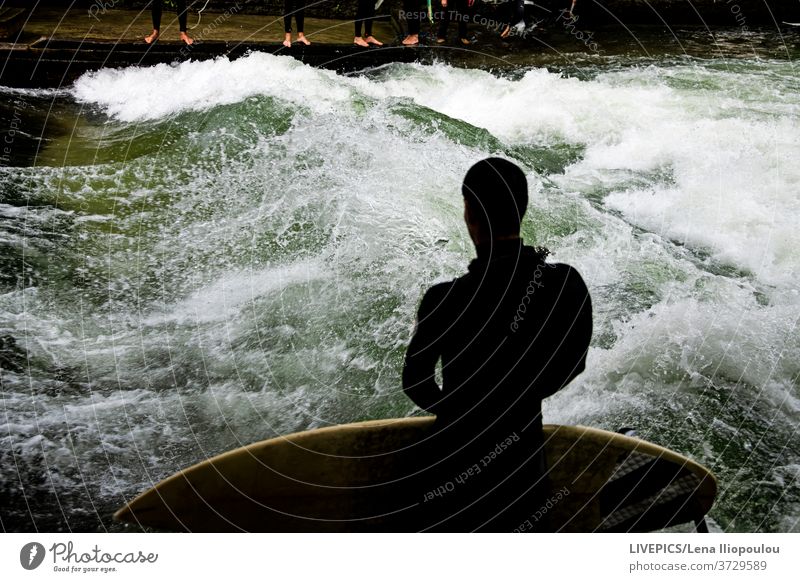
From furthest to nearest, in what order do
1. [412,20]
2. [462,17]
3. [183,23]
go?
[462,17], [412,20], [183,23]

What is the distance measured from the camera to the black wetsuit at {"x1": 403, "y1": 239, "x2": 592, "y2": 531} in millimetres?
1558

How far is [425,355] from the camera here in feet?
5.14

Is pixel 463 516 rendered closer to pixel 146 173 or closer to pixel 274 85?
pixel 146 173

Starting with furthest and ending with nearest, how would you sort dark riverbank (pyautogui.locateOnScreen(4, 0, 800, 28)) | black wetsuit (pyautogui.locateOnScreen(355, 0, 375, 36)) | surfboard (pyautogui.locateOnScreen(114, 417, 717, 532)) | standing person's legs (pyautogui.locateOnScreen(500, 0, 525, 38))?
dark riverbank (pyautogui.locateOnScreen(4, 0, 800, 28)) → standing person's legs (pyautogui.locateOnScreen(500, 0, 525, 38)) → black wetsuit (pyautogui.locateOnScreen(355, 0, 375, 36)) → surfboard (pyautogui.locateOnScreen(114, 417, 717, 532))

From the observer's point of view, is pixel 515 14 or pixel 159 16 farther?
pixel 515 14

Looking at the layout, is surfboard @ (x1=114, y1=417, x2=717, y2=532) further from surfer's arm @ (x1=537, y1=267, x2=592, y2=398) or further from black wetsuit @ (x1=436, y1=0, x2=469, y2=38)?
black wetsuit @ (x1=436, y1=0, x2=469, y2=38)

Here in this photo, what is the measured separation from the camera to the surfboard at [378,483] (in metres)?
2.24

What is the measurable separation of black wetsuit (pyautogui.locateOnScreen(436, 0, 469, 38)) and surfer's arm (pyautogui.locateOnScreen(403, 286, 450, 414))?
8.73m

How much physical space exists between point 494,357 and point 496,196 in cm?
39

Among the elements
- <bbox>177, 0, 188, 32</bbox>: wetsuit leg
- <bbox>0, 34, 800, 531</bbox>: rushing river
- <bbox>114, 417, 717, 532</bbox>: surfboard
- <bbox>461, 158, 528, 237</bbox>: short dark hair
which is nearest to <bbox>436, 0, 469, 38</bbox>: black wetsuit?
<bbox>0, 34, 800, 531</bbox>: rushing river

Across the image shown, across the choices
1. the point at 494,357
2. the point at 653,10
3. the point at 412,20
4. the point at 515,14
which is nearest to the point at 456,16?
the point at 515,14

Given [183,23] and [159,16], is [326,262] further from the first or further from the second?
[159,16]

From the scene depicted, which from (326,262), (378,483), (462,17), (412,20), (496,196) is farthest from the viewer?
(462,17)

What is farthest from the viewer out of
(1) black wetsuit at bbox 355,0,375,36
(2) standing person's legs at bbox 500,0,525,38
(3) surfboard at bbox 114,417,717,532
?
(2) standing person's legs at bbox 500,0,525,38
